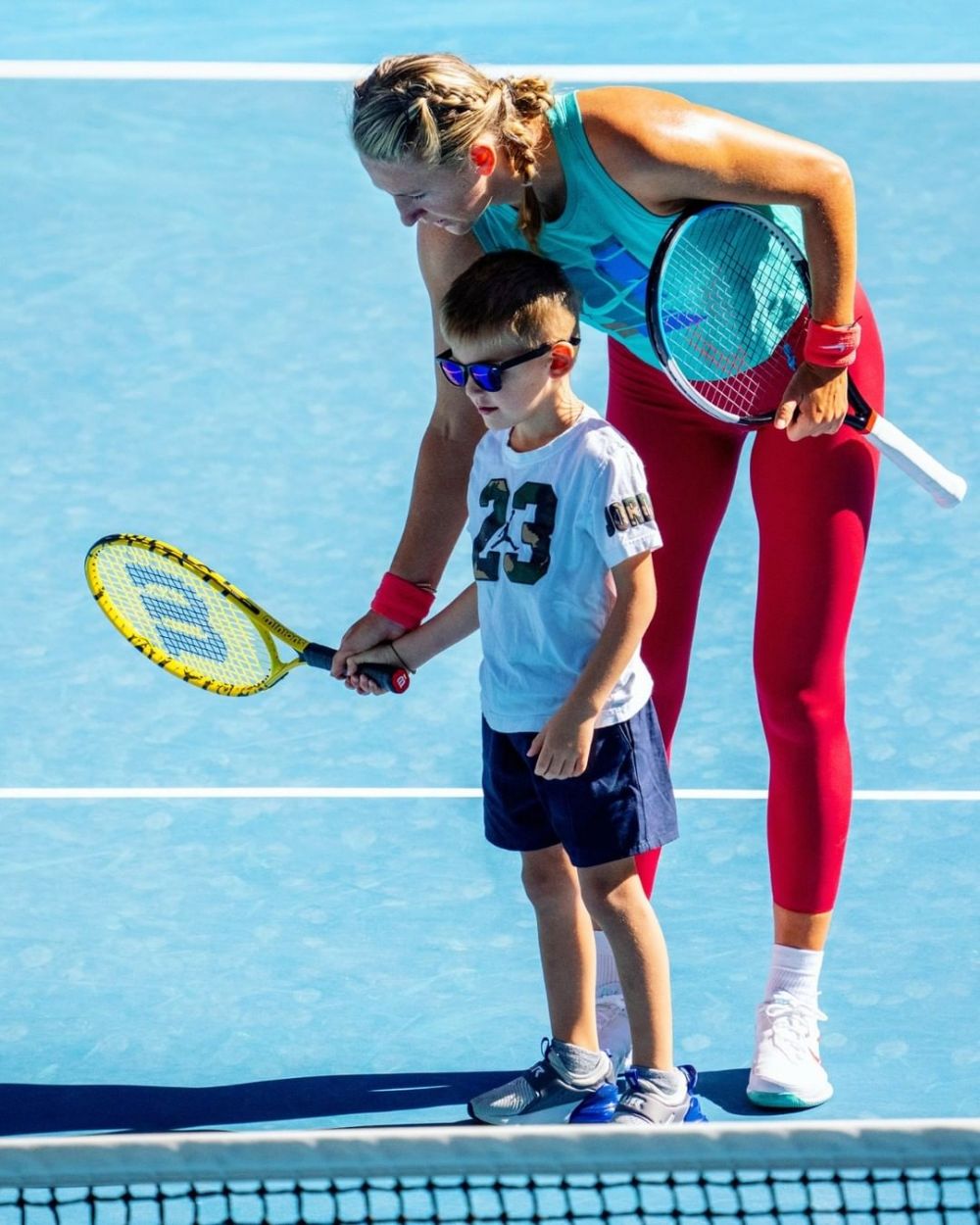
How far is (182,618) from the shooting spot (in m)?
3.56

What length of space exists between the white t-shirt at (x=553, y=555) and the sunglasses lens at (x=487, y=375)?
0.13m

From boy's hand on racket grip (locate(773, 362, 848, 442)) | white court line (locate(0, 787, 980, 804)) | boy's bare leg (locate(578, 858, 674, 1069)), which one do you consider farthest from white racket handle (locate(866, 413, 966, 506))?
white court line (locate(0, 787, 980, 804))

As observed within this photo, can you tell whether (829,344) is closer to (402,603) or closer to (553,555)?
(553,555)

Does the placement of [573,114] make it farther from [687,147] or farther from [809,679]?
[809,679]

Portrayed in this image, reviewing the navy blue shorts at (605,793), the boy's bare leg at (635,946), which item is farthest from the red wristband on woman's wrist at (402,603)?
the boy's bare leg at (635,946)

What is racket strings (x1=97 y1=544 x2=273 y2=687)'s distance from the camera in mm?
3492

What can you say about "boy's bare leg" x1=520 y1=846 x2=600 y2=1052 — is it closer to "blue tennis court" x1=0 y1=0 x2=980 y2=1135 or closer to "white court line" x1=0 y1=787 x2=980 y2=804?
"blue tennis court" x1=0 y1=0 x2=980 y2=1135

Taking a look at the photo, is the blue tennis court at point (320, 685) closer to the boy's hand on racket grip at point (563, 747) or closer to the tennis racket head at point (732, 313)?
the boy's hand on racket grip at point (563, 747)

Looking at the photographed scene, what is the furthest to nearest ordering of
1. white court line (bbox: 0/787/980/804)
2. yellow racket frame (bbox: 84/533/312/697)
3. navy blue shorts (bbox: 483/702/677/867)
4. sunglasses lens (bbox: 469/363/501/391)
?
1. white court line (bbox: 0/787/980/804)
2. yellow racket frame (bbox: 84/533/312/697)
3. navy blue shorts (bbox: 483/702/677/867)
4. sunglasses lens (bbox: 469/363/501/391)

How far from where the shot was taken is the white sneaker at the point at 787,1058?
326cm

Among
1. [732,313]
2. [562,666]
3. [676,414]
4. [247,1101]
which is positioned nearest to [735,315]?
[732,313]

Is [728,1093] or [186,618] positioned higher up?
[186,618]

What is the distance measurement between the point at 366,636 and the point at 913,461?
37.3 inches

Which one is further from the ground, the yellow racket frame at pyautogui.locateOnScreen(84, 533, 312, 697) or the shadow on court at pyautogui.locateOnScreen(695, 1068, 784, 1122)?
Result: the yellow racket frame at pyautogui.locateOnScreen(84, 533, 312, 697)
